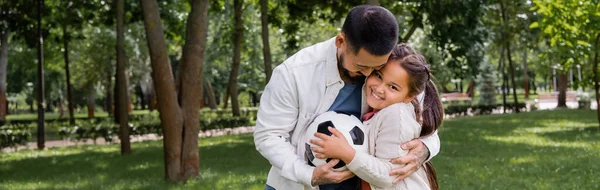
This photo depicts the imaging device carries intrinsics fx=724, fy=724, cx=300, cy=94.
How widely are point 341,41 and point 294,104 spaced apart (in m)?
0.34

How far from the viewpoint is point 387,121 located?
306 cm

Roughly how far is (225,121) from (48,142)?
5810 mm

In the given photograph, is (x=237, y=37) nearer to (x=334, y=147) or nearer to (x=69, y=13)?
(x=69, y=13)

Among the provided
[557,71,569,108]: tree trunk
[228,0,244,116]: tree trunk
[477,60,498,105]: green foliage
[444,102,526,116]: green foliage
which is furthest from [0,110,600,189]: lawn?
[477,60,498,105]: green foliage

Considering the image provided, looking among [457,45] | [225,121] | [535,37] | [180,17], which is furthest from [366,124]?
[535,37]

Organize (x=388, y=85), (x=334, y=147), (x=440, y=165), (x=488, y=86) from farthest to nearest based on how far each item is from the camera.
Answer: (x=488, y=86)
(x=440, y=165)
(x=388, y=85)
(x=334, y=147)

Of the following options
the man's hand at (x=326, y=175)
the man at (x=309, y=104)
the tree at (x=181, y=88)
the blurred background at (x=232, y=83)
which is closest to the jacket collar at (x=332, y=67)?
the man at (x=309, y=104)

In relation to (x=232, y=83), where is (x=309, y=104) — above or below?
below

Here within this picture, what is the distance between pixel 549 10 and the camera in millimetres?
16656

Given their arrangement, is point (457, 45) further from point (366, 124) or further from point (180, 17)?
point (366, 124)

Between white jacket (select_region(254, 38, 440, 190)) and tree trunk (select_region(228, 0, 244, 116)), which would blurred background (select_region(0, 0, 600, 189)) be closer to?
tree trunk (select_region(228, 0, 244, 116))

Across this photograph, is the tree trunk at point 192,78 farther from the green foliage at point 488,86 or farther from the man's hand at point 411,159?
the green foliage at point 488,86

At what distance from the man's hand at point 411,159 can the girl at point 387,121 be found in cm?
2

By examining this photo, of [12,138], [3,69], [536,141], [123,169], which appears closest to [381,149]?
[123,169]
